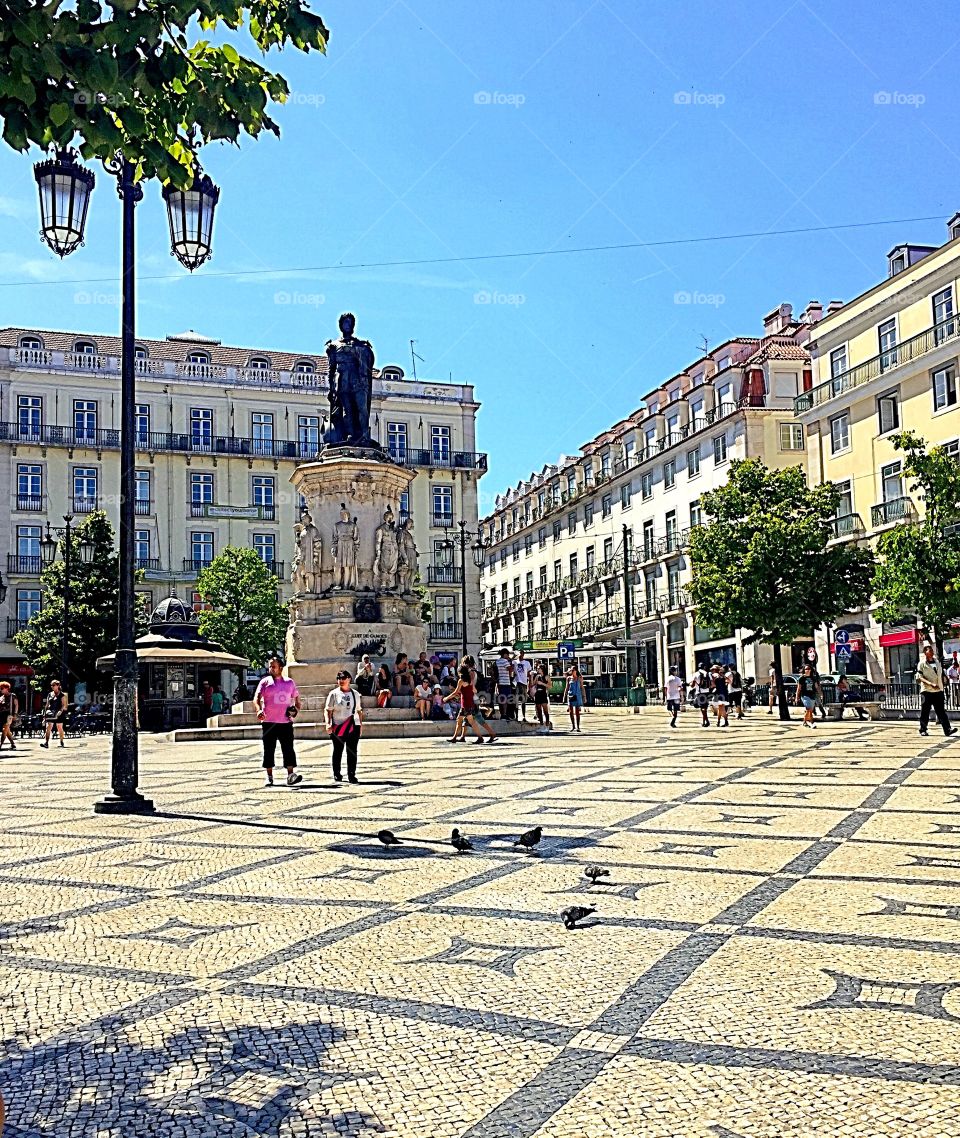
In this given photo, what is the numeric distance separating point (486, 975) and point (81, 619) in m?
43.0

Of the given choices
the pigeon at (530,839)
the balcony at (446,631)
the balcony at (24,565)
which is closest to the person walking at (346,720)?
the pigeon at (530,839)

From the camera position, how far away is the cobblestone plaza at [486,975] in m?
3.34

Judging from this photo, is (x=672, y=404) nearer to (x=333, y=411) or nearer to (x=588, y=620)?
(x=588, y=620)

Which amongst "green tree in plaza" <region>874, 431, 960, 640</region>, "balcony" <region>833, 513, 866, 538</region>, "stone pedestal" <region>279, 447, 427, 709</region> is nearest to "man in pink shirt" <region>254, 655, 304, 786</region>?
"stone pedestal" <region>279, 447, 427, 709</region>

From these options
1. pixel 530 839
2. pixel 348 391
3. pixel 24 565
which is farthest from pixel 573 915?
pixel 24 565

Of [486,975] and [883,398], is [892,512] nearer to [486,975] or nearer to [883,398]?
[883,398]

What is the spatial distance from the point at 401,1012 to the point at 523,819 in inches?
211

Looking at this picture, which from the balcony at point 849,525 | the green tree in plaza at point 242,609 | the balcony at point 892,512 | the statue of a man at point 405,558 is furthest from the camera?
the green tree in plaza at point 242,609

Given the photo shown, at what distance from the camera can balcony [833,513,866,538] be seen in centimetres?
4059

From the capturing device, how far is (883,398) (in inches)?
1574

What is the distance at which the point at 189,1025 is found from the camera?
4.12 m

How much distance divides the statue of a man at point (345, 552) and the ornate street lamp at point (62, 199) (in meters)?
15.8

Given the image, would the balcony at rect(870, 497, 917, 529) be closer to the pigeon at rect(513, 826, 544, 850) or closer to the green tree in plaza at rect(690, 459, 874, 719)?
the green tree in plaza at rect(690, 459, 874, 719)

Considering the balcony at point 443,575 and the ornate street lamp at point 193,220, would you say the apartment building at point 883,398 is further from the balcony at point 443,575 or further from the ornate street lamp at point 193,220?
the ornate street lamp at point 193,220
